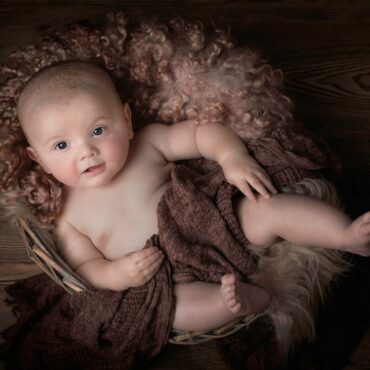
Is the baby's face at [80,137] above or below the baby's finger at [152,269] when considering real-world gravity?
above

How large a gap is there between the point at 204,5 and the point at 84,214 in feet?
2.75

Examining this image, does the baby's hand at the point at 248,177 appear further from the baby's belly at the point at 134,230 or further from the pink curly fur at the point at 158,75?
the baby's belly at the point at 134,230

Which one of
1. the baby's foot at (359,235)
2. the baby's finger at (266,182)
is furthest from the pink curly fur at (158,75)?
the baby's foot at (359,235)

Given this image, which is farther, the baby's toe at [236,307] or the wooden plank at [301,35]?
the wooden plank at [301,35]

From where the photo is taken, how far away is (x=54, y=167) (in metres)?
1.30

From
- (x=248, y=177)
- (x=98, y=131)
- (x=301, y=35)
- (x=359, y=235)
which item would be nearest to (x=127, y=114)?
(x=98, y=131)

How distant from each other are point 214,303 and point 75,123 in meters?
0.52

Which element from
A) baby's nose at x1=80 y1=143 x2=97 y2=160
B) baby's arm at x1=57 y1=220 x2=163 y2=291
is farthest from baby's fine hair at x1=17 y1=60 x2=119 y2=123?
baby's arm at x1=57 y1=220 x2=163 y2=291

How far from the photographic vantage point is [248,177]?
4.20ft

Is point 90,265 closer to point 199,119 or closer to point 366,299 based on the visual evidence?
point 199,119

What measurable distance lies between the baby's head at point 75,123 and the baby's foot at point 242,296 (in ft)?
1.36

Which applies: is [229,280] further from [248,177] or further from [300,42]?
[300,42]

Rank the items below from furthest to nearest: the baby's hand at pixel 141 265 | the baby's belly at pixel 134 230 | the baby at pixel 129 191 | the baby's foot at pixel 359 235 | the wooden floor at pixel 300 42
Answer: the wooden floor at pixel 300 42, the baby's belly at pixel 134 230, the baby's hand at pixel 141 265, the baby at pixel 129 191, the baby's foot at pixel 359 235

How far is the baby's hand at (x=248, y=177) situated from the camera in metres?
1.28
